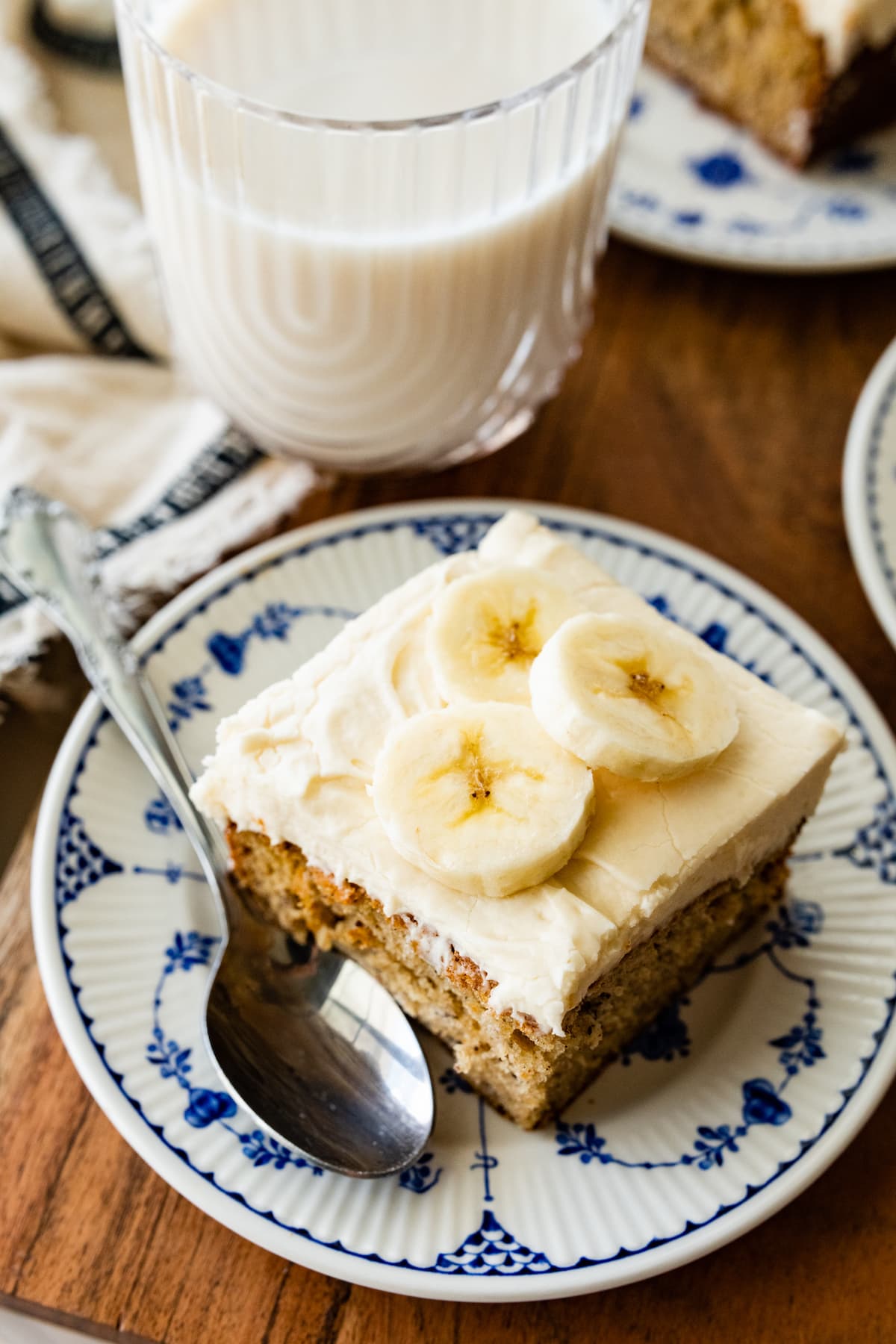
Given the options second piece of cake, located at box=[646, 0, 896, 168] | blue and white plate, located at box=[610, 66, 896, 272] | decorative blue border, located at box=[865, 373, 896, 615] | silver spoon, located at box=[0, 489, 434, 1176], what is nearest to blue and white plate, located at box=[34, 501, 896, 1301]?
silver spoon, located at box=[0, 489, 434, 1176]

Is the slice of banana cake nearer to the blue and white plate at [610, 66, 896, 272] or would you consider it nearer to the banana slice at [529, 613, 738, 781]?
the banana slice at [529, 613, 738, 781]

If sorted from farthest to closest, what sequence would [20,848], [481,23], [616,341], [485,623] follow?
[616,341], [481,23], [20,848], [485,623]

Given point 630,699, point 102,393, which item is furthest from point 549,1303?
point 102,393

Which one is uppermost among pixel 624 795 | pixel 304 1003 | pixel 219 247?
pixel 219 247

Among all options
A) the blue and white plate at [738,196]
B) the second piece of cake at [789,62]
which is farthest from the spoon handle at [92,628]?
the second piece of cake at [789,62]

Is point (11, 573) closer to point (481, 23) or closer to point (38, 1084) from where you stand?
point (38, 1084)

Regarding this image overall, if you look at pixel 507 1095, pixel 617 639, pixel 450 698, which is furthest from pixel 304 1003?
pixel 617 639

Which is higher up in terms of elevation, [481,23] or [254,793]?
[481,23]
